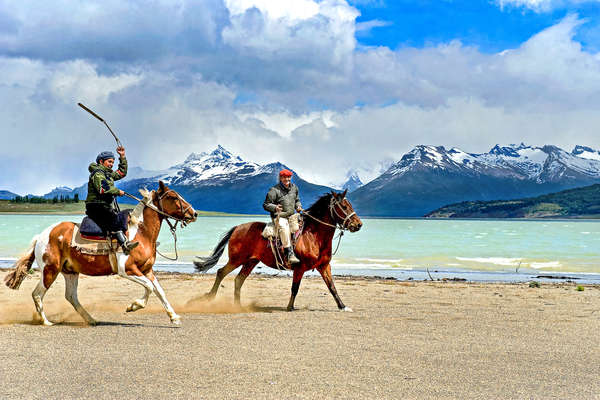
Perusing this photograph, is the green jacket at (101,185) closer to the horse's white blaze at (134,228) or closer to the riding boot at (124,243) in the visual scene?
the riding boot at (124,243)

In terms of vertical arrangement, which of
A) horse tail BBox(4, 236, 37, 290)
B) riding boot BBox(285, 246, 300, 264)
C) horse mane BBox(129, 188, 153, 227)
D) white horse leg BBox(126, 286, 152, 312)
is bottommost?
white horse leg BBox(126, 286, 152, 312)

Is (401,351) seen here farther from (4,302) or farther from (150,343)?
(4,302)

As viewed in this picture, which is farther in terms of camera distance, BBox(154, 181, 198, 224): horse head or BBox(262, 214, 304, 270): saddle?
BBox(262, 214, 304, 270): saddle

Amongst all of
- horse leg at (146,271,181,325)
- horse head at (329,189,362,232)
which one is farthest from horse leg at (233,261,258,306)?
horse leg at (146,271,181,325)

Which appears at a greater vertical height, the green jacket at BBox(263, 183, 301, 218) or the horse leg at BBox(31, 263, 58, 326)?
the green jacket at BBox(263, 183, 301, 218)

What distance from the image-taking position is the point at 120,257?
11.6 metres

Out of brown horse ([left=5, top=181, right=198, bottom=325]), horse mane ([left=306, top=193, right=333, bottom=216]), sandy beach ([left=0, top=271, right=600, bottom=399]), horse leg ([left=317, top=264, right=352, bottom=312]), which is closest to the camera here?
sandy beach ([left=0, top=271, right=600, bottom=399])

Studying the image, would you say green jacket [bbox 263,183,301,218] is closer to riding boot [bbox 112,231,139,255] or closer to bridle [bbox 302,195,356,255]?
bridle [bbox 302,195,356,255]

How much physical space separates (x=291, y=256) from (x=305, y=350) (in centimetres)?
464

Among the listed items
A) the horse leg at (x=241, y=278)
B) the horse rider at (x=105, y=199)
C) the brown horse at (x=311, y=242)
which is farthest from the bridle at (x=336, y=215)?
the horse rider at (x=105, y=199)

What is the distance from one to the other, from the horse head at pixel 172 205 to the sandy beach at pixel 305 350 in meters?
2.18

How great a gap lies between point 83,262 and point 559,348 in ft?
28.8

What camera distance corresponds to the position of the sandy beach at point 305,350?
24.7 ft

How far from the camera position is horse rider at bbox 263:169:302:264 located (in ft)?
46.9
